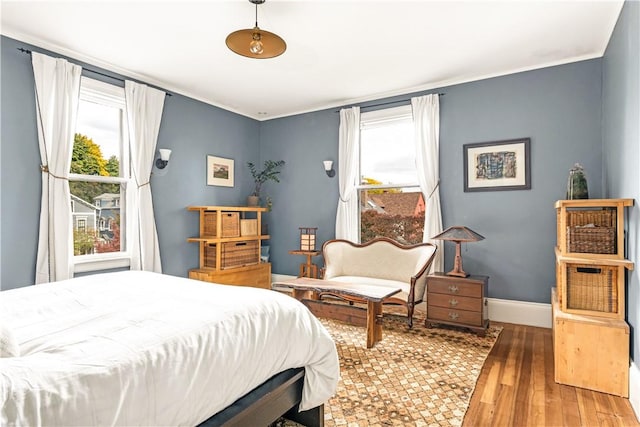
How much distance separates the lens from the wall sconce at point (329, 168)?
495cm

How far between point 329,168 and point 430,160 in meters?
1.40

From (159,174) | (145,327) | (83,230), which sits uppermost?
(159,174)

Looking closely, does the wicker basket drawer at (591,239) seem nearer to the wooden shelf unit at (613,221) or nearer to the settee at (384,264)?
the wooden shelf unit at (613,221)

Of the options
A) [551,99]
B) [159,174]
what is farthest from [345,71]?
[159,174]

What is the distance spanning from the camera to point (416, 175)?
4.45 metres

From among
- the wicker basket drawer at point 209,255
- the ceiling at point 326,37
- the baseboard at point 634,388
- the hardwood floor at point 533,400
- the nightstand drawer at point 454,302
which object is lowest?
the hardwood floor at point 533,400

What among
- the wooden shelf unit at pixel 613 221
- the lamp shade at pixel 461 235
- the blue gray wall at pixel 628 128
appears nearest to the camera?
the blue gray wall at pixel 628 128

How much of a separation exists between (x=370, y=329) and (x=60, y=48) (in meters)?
3.82

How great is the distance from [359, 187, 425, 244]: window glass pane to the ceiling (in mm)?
1337

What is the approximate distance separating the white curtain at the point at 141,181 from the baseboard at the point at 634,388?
4.21 meters

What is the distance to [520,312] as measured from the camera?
3744 mm

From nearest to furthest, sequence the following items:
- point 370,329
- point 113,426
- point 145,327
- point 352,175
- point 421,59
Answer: point 113,426
point 145,327
point 370,329
point 421,59
point 352,175

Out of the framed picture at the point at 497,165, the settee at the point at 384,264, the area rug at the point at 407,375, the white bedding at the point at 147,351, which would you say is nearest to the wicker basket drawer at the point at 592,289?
the area rug at the point at 407,375

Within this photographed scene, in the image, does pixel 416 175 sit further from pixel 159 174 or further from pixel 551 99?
pixel 159 174
